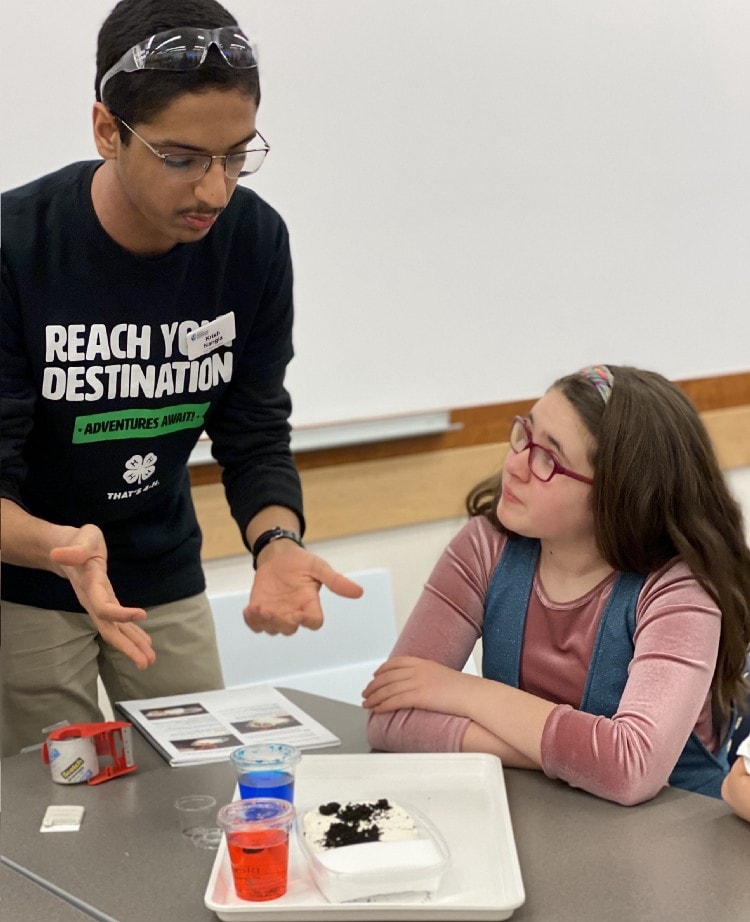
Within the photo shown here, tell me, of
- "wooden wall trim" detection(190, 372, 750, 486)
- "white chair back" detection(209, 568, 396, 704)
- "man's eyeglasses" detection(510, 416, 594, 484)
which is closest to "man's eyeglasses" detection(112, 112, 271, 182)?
"man's eyeglasses" detection(510, 416, 594, 484)

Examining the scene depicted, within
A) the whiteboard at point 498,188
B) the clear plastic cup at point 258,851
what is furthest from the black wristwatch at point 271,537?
the whiteboard at point 498,188

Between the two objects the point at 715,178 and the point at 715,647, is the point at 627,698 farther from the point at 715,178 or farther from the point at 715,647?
the point at 715,178

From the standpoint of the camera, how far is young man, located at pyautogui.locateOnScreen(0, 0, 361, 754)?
1337 mm

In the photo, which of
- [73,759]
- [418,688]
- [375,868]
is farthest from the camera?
[418,688]

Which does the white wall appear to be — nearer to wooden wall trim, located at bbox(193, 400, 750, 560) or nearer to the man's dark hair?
wooden wall trim, located at bbox(193, 400, 750, 560)

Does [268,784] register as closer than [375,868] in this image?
No

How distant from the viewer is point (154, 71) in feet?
4.33

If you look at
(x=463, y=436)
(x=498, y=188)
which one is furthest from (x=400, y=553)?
(x=498, y=188)

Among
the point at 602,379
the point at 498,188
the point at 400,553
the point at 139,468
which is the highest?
the point at 498,188

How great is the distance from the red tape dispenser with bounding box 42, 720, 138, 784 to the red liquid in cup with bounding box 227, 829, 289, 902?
0.37 m

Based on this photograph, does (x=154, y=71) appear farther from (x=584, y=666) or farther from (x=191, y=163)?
(x=584, y=666)

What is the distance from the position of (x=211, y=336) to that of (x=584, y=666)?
2.27 ft

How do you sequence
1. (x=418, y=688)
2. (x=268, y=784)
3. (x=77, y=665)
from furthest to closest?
(x=77, y=665)
(x=418, y=688)
(x=268, y=784)

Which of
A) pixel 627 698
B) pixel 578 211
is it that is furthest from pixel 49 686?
pixel 578 211
